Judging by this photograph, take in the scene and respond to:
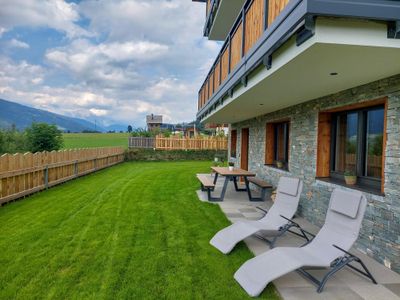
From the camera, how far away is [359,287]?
3812 mm

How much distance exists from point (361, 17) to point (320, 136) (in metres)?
3.98

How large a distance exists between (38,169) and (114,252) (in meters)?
6.48

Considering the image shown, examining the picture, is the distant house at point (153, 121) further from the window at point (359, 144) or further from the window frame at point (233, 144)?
the window at point (359, 144)

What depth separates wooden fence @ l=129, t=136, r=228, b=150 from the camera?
26.8 meters

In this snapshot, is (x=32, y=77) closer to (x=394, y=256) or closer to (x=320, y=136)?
(x=320, y=136)

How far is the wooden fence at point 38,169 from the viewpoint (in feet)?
27.1

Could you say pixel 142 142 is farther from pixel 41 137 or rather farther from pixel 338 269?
pixel 338 269

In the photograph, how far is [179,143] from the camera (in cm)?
2708

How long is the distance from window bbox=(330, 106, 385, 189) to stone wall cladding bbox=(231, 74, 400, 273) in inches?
17.3

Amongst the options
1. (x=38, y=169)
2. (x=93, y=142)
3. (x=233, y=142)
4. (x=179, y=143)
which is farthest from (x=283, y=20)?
(x=93, y=142)

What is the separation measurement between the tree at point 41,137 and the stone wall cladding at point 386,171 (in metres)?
14.3

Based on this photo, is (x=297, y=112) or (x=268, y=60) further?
(x=297, y=112)

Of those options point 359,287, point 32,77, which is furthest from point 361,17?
point 32,77

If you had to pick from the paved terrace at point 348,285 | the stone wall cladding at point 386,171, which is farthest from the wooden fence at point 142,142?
the paved terrace at point 348,285
